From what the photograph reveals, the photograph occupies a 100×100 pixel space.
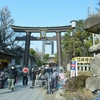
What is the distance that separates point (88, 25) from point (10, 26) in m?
31.6

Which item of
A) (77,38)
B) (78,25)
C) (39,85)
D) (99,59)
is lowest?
(39,85)

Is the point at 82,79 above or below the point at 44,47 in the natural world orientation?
below

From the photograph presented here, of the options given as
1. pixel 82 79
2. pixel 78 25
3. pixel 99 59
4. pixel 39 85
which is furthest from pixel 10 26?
pixel 99 59

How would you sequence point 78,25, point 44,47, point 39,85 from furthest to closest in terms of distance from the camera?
point 44,47 < point 78,25 < point 39,85

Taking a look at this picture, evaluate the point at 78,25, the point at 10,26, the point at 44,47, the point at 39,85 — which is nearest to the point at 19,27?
the point at 10,26

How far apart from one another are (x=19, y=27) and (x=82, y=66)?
723 inches

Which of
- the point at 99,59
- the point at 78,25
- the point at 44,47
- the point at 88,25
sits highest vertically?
the point at 44,47

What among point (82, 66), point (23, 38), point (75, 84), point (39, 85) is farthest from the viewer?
point (23, 38)

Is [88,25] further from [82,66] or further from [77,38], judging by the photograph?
[77,38]

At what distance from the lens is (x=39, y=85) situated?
17.5 meters

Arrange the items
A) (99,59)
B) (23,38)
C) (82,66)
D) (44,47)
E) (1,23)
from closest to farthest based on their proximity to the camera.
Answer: (99,59) → (82,66) → (1,23) → (23,38) → (44,47)

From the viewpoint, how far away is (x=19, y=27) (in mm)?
39469

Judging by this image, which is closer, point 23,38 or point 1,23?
point 1,23

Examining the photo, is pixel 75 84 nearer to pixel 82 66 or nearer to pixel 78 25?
pixel 82 66
